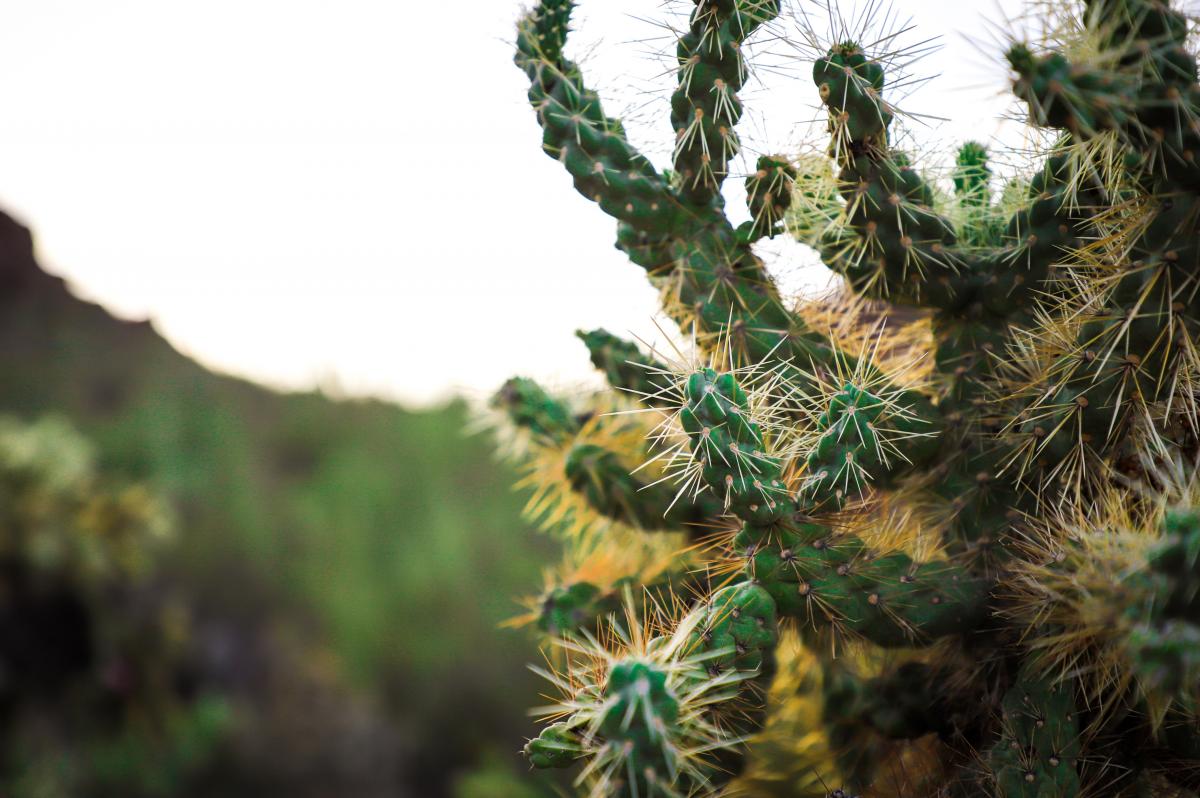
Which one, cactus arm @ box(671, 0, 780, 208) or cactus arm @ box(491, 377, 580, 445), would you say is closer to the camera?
cactus arm @ box(671, 0, 780, 208)

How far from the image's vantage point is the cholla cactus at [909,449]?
523 millimetres

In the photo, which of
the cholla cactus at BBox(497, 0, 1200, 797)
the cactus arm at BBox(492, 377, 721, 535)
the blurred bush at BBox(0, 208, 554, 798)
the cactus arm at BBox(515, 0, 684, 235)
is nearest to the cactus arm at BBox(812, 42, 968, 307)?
the cholla cactus at BBox(497, 0, 1200, 797)

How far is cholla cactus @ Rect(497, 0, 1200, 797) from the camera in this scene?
523 millimetres

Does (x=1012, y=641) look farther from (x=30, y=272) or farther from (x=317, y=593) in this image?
(x=30, y=272)

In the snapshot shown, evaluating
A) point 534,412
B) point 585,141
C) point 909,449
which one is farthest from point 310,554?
point 909,449

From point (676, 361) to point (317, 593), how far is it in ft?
13.8

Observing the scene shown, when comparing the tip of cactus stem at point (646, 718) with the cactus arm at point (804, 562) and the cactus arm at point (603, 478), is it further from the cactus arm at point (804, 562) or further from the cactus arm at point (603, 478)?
the cactus arm at point (603, 478)

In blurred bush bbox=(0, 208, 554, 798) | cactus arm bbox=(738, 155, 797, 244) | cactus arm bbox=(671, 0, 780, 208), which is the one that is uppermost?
cactus arm bbox=(671, 0, 780, 208)

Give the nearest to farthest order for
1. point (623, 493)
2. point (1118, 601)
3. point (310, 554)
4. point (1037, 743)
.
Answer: point (1118, 601)
point (1037, 743)
point (623, 493)
point (310, 554)

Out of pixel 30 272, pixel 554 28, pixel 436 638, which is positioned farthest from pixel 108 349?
pixel 554 28

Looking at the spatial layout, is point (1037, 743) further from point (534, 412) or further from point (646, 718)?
point (534, 412)

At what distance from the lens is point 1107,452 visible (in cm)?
67

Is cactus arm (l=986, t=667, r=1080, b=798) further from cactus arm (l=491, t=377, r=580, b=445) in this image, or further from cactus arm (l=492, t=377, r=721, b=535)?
cactus arm (l=491, t=377, r=580, b=445)

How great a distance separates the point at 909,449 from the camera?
0.73 m
